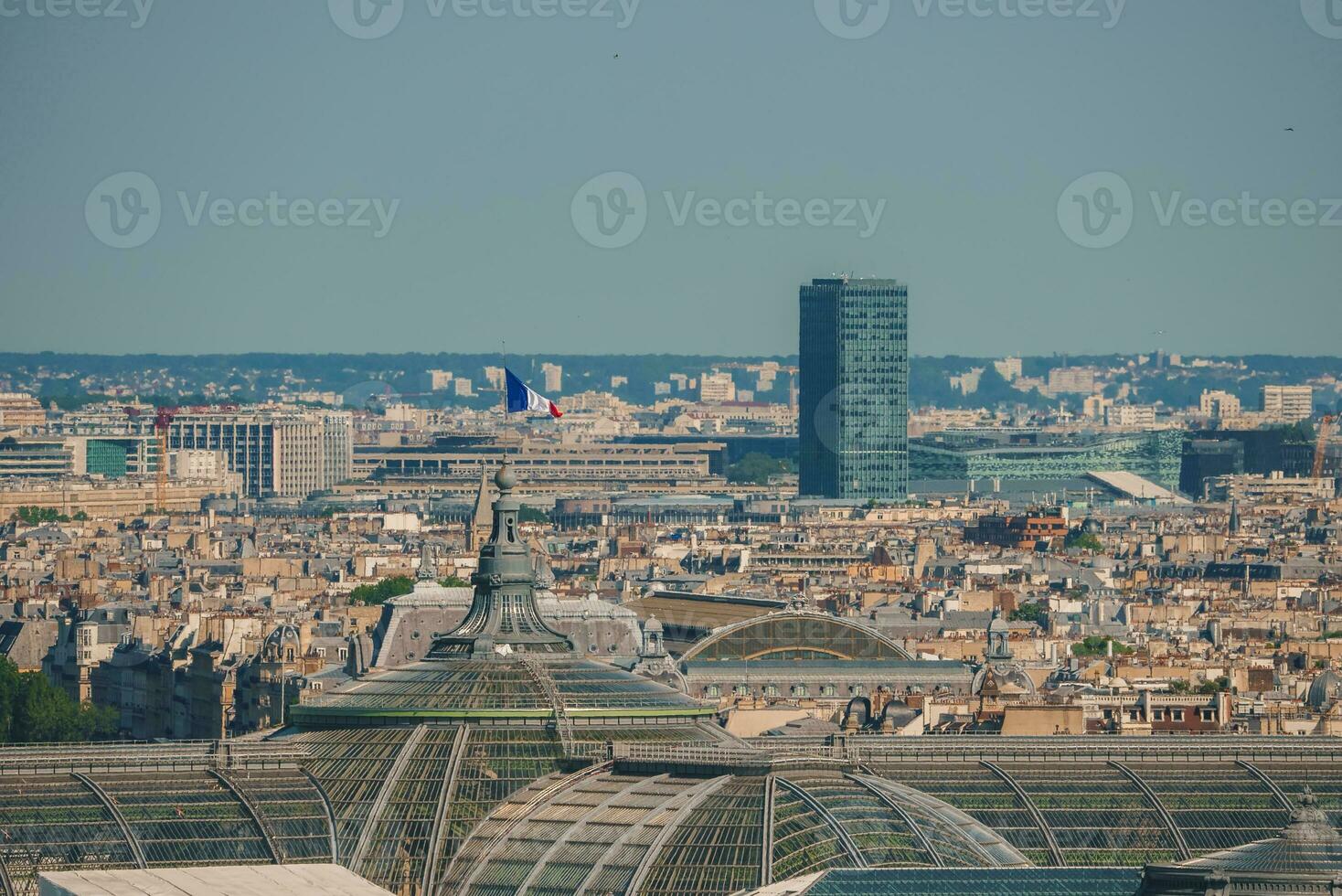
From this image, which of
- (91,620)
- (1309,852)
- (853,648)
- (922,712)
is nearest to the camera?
(1309,852)

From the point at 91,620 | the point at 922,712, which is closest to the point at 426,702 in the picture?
the point at 922,712

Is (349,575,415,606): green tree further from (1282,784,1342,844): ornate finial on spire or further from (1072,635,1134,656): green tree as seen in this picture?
(1282,784,1342,844): ornate finial on spire

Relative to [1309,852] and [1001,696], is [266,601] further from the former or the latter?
[1309,852]

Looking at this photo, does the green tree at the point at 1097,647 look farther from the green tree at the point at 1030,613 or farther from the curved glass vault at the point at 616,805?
the curved glass vault at the point at 616,805

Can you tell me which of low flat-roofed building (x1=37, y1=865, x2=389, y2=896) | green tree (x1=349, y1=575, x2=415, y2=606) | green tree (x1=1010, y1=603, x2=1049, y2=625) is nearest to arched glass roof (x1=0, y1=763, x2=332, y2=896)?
low flat-roofed building (x1=37, y1=865, x2=389, y2=896)

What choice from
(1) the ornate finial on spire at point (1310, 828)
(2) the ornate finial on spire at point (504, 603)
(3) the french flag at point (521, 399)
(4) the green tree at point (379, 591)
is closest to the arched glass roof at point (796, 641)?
(3) the french flag at point (521, 399)

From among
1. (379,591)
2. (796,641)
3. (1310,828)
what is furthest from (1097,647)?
(1310,828)
